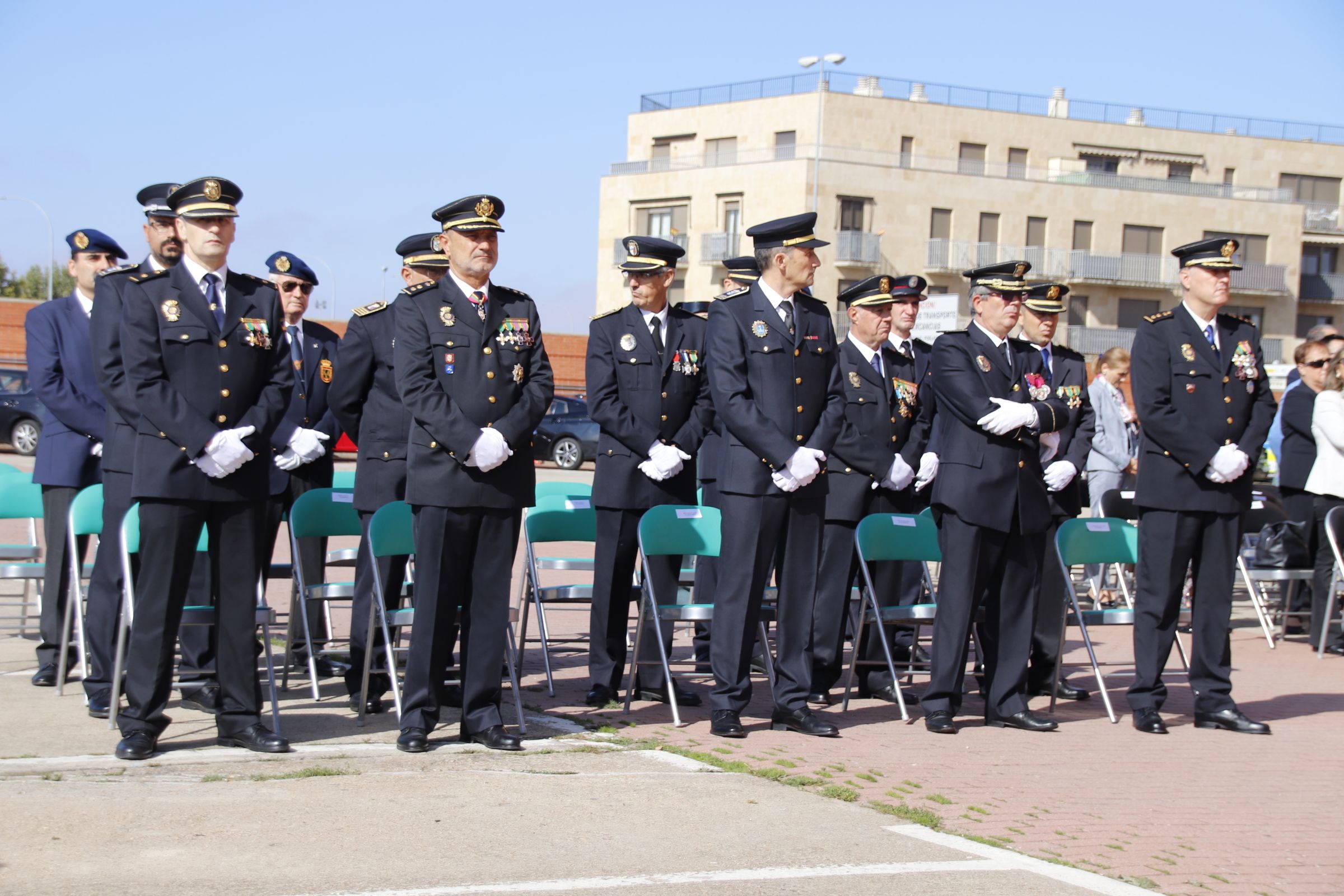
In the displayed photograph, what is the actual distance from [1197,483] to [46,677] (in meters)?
6.08

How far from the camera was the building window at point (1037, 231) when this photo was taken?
53812mm

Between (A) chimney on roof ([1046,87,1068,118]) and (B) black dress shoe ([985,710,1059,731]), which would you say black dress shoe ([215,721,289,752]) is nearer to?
(B) black dress shoe ([985,710,1059,731])

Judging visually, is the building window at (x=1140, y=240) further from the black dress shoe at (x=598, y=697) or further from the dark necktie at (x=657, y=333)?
the black dress shoe at (x=598, y=697)

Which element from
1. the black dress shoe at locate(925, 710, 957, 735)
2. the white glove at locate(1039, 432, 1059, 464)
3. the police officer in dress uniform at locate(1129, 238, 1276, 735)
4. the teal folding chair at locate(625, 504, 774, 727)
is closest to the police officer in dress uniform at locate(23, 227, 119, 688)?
the teal folding chair at locate(625, 504, 774, 727)

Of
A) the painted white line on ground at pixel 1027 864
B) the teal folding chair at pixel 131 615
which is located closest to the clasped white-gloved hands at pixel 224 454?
the teal folding chair at pixel 131 615

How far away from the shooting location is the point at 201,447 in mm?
6031

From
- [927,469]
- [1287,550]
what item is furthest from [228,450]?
[1287,550]

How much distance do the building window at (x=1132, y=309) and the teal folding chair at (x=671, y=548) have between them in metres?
51.0

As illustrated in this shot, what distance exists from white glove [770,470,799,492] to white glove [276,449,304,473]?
2917 mm

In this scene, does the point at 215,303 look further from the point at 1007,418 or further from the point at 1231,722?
the point at 1231,722

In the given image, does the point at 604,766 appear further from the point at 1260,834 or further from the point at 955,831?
the point at 1260,834

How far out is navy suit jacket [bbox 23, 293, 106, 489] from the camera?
25.0ft

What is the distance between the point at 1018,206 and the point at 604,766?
50.2 metres

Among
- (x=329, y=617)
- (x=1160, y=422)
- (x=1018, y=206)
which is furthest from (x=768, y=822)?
(x=1018, y=206)
